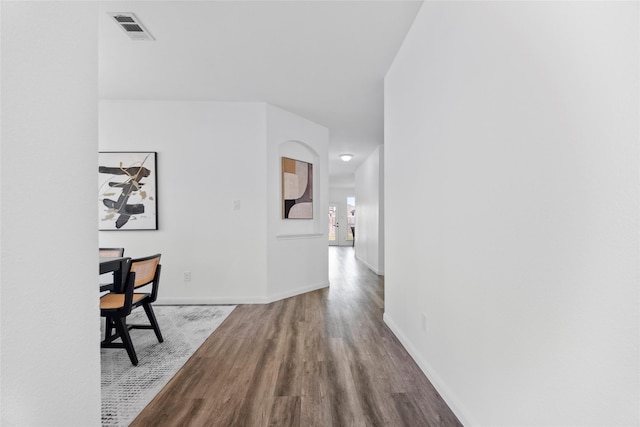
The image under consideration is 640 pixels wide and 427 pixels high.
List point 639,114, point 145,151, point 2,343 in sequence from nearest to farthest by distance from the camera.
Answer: point 2,343, point 639,114, point 145,151

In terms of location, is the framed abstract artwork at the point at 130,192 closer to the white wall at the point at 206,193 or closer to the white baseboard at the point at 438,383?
the white wall at the point at 206,193

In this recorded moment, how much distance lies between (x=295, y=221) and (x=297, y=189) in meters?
0.48

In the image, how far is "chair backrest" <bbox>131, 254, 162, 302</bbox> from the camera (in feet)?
6.89

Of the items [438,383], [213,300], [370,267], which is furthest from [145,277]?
[370,267]

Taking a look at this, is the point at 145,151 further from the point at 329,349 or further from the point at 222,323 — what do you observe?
the point at 329,349

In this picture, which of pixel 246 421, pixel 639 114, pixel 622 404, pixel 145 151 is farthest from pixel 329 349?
pixel 145 151

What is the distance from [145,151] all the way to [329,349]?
10.3ft

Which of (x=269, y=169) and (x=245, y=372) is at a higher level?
(x=269, y=169)

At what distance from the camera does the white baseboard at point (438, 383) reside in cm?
140

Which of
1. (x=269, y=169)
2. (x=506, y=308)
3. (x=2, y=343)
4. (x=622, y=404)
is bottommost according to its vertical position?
(x=622, y=404)

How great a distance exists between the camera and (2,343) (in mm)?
544

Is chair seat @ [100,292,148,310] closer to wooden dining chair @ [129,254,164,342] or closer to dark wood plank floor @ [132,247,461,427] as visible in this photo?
wooden dining chair @ [129,254,164,342]

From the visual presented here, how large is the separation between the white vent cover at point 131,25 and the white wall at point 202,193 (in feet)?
4.24

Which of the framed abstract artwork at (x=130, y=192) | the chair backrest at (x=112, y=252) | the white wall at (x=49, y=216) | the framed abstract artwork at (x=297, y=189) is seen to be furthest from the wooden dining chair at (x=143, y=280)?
the framed abstract artwork at (x=297, y=189)
